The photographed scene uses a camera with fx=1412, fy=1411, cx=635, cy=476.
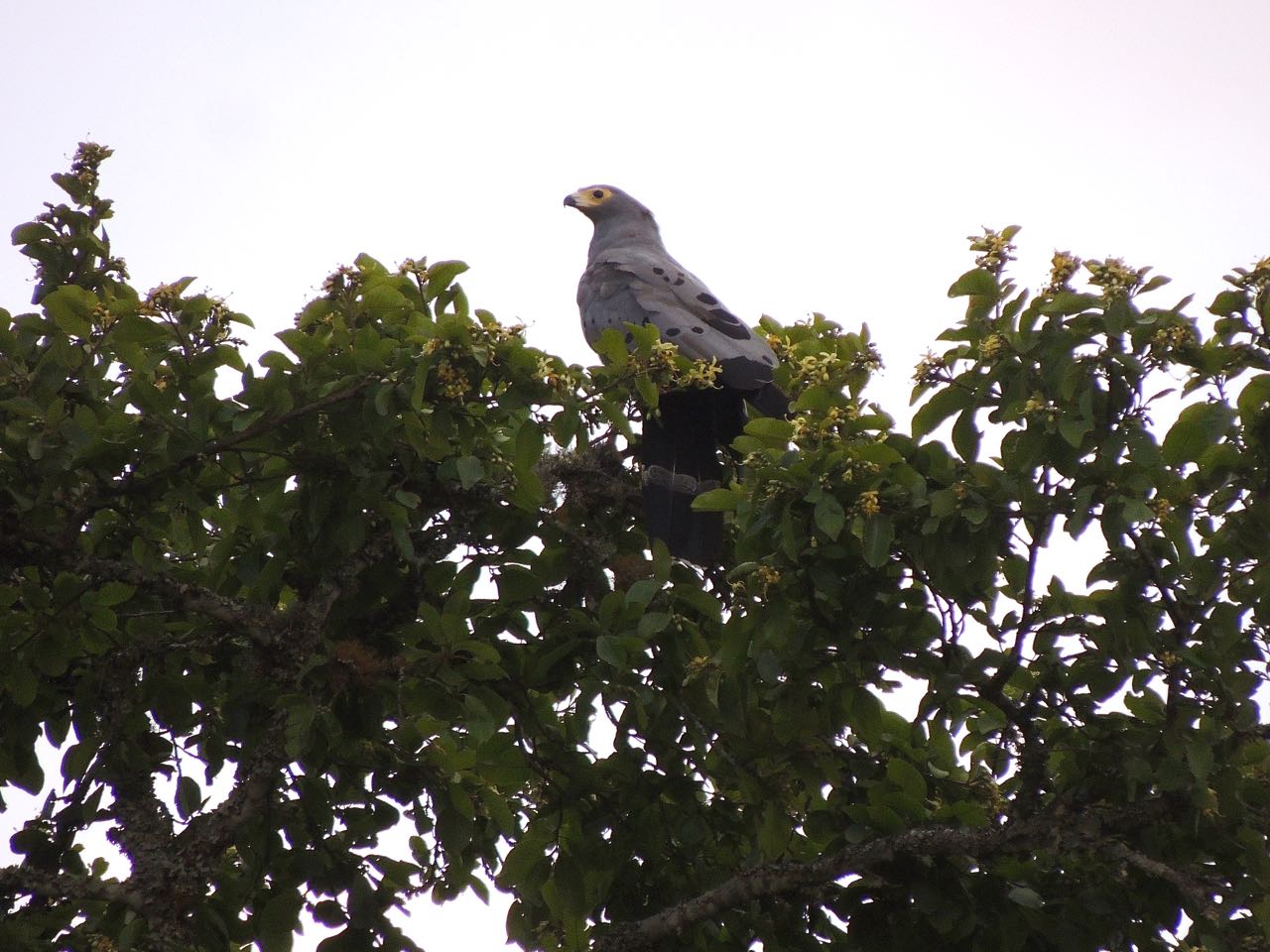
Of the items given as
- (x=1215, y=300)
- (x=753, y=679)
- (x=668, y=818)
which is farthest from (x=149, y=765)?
(x=1215, y=300)

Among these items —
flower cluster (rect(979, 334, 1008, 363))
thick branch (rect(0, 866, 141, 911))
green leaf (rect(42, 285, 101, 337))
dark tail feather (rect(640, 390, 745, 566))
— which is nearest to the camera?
flower cluster (rect(979, 334, 1008, 363))

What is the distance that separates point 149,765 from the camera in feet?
15.6

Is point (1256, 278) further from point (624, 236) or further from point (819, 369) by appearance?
point (624, 236)

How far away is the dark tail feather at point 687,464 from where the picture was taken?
4676 mm

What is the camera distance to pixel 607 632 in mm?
4137

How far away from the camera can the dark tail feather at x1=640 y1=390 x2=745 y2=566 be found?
4676 mm

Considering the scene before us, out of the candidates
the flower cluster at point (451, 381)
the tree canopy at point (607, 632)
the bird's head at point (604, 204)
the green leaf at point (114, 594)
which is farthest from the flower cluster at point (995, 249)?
the bird's head at point (604, 204)

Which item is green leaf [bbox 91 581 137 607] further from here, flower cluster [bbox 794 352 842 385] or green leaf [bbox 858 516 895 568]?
green leaf [bbox 858 516 895 568]

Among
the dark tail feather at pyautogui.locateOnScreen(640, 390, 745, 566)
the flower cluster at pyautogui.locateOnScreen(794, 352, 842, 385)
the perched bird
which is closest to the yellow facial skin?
the perched bird

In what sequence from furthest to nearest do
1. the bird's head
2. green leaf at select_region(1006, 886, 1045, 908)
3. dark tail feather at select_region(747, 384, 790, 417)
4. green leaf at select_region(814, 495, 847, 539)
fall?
the bird's head, dark tail feather at select_region(747, 384, 790, 417), green leaf at select_region(1006, 886, 1045, 908), green leaf at select_region(814, 495, 847, 539)

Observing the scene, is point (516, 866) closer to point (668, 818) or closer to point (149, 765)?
→ point (668, 818)

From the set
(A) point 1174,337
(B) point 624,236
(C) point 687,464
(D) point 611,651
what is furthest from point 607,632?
(B) point 624,236

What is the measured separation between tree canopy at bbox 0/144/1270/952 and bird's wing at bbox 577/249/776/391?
0.24 metres

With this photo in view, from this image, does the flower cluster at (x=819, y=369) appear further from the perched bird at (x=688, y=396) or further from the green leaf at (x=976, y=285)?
the perched bird at (x=688, y=396)
